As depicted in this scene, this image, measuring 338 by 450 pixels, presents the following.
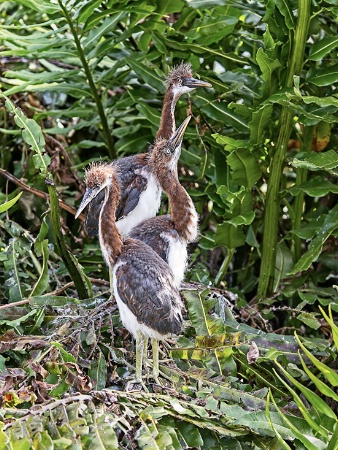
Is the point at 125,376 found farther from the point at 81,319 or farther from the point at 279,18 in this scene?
the point at 279,18

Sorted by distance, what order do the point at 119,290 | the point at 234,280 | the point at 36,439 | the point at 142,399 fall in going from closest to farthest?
the point at 36,439
the point at 142,399
the point at 119,290
the point at 234,280

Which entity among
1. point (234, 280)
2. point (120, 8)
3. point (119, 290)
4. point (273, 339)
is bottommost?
point (234, 280)

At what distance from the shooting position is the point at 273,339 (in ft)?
11.1

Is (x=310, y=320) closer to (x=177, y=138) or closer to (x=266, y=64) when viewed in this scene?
(x=177, y=138)

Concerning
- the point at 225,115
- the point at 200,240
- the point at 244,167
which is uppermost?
the point at 225,115

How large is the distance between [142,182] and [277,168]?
621 mm

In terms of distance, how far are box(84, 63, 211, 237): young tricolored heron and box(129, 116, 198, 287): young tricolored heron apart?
14cm

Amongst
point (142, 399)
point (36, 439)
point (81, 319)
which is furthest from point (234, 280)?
point (36, 439)

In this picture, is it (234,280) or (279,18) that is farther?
(234,280)

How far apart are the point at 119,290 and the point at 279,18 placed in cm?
158

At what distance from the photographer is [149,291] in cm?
292

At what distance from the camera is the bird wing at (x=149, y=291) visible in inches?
114

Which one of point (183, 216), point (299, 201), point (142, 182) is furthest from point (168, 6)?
point (183, 216)

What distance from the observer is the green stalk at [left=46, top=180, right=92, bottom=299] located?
11.1 ft
